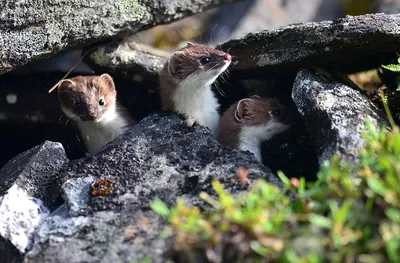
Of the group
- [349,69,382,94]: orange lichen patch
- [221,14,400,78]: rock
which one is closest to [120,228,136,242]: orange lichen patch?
[221,14,400,78]: rock

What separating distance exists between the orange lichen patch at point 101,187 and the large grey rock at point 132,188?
0.03 m

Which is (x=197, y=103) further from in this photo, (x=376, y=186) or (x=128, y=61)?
(x=376, y=186)

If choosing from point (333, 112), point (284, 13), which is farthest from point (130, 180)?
point (284, 13)

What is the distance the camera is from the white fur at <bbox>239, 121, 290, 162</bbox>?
18.9 feet

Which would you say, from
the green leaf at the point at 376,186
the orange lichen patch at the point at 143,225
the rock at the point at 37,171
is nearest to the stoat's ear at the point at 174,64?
the rock at the point at 37,171

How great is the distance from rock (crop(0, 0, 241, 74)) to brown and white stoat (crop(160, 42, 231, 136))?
433mm

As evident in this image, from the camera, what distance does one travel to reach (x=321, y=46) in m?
5.03

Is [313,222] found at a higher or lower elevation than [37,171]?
higher

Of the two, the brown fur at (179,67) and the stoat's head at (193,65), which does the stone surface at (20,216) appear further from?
the stoat's head at (193,65)

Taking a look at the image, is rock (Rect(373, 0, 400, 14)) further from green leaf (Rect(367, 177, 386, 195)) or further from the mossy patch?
green leaf (Rect(367, 177, 386, 195))

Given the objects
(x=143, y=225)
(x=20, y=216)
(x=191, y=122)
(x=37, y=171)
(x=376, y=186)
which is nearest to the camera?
(x=376, y=186)

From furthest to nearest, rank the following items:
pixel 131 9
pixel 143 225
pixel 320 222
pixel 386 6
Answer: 1. pixel 386 6
2. pixel 131 9
3. pixel 143 225
4. pixel 320 222

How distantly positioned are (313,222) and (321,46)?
2.31 m

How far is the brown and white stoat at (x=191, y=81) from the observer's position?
568 centimetres
